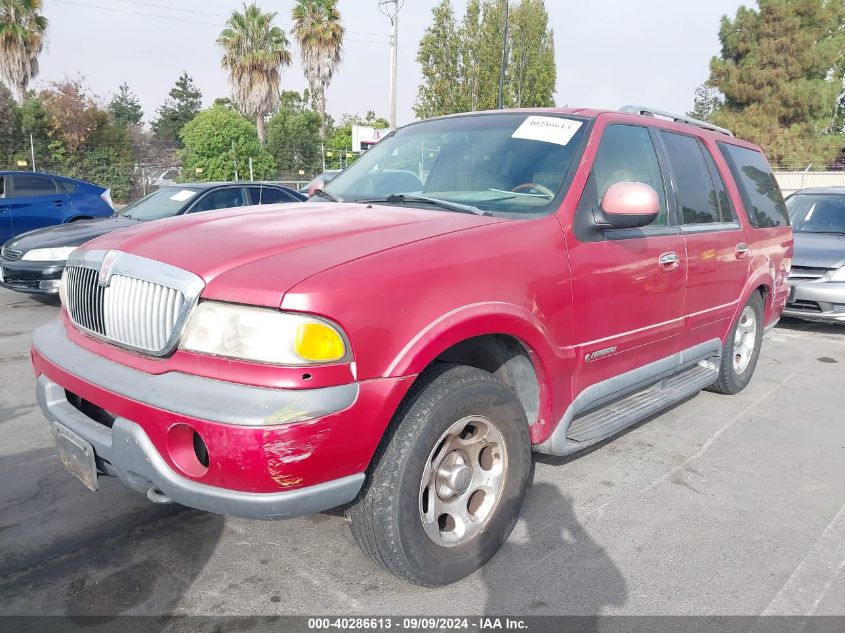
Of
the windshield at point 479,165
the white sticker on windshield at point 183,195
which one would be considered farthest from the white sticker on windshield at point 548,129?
the white sticker on windshield at point 183,195

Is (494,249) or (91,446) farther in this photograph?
(494,249)

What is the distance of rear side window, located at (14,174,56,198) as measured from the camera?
1035 centimetres

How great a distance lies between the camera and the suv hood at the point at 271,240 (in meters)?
2.13

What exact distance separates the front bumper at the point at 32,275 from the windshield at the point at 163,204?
1215mm

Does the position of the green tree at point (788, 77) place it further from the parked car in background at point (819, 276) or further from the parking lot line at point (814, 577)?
the parking lot line at point (814, 577)

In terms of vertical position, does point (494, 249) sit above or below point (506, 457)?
above

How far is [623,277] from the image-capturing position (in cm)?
319

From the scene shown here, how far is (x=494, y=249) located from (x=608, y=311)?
84 centimetres

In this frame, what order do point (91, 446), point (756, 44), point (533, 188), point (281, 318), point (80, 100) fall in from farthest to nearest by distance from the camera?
point (756, 44)
point (80, 100)
point (533, 188)
point (91, 446)
point (281, 318)

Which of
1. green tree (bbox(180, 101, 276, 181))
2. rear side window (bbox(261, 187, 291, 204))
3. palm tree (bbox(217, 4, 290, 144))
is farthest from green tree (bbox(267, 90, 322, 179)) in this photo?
rear side window (bbox(261, 187, 291, 204))

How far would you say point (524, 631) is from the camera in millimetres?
2375

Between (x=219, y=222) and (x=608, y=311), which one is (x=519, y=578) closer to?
(x=608, y=311)

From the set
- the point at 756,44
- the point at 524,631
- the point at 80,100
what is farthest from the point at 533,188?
the point at 756,44

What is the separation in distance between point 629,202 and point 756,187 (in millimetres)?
2607
